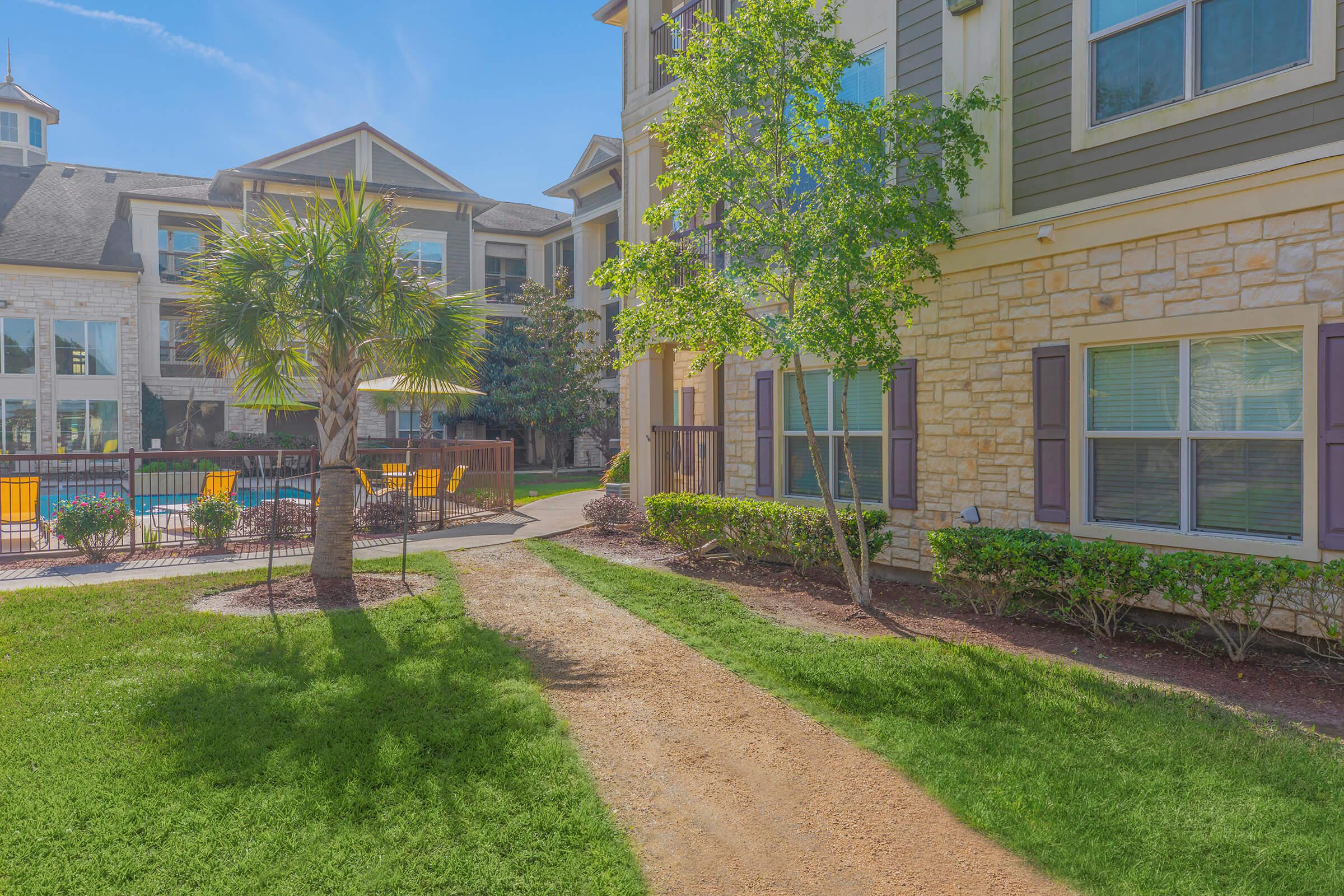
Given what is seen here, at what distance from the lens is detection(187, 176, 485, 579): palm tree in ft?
27.5

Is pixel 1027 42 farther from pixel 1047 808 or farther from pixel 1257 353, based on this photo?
pixel 1047 808

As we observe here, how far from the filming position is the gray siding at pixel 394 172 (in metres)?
28.8

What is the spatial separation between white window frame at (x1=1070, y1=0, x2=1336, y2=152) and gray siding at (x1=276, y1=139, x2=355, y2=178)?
2484 centimetres

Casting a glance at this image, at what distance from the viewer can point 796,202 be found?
8328 mm

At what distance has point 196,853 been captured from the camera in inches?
139

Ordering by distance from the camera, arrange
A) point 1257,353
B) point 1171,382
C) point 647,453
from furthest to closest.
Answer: point 647,453 < point 1171,382 < point 1257,353

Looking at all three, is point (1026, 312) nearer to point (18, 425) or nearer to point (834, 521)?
point (834, 521)

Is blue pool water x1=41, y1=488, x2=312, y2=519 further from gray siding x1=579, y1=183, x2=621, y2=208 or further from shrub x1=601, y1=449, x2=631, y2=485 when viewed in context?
gray siding x1=579, y1=183, x2=621, y2=208

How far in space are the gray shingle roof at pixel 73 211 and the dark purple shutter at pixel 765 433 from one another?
25.4 meters

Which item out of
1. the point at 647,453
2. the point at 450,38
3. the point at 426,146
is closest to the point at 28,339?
the point at 426,146

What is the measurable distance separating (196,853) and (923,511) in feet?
24.7

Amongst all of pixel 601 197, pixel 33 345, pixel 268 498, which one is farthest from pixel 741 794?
pixel 33 345

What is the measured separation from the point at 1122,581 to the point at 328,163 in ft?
93.6

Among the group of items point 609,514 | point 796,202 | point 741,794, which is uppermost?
point 796,202
